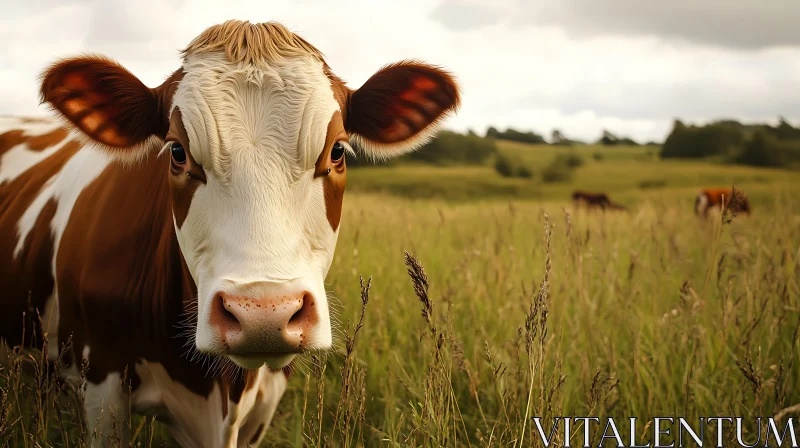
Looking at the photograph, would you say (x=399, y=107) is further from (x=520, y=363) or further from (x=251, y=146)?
(x=520, y=363)

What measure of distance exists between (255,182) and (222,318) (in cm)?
45

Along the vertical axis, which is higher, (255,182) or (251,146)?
(251,146)

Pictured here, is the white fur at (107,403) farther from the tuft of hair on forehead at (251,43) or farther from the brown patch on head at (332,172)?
the tuft of hair on forehead at (251,43)

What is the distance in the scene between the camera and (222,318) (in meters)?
1.75

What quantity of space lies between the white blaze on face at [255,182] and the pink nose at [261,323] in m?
0.03

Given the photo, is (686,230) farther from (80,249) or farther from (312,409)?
(80,249)

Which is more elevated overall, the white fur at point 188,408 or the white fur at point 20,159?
the white fur at point 20,159

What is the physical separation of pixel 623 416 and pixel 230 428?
1.81 m

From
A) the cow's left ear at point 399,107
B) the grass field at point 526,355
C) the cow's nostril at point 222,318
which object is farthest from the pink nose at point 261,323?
the cow's left ear at point 399,107

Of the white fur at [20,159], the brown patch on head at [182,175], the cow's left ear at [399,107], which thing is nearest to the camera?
the brown patch on head at [182,175]

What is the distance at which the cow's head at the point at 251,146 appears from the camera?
176 centimetres

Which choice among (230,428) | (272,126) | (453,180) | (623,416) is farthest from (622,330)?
(453,180)

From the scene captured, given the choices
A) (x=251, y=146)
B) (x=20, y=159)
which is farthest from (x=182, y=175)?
(x=20, y=159)

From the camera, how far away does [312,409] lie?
331 centimetres
